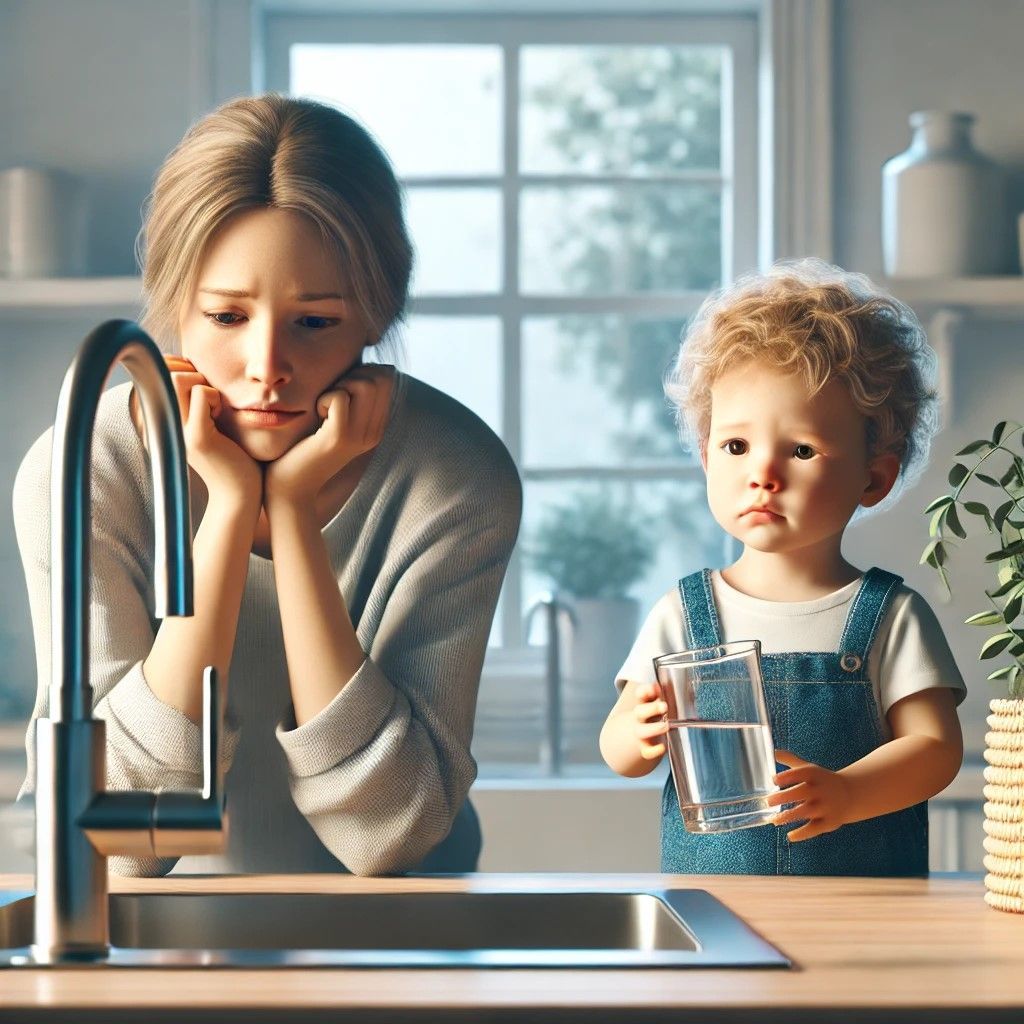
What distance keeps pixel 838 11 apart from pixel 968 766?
154cm

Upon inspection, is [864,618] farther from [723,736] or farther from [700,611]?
[723,736]

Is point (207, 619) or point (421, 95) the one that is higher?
point (421, 95)

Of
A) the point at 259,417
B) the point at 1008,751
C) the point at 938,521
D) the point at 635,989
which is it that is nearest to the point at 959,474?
the point at 938,521

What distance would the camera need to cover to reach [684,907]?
0.93 meters

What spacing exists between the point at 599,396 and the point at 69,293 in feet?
3.77

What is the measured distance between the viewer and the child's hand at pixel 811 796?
1.03 meters

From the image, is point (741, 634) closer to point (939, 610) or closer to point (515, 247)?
point (939, 610)

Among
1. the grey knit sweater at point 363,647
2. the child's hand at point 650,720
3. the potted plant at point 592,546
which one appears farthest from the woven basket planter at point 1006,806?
the potted plant at point 592,546

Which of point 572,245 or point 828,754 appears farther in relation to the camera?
point 572,245

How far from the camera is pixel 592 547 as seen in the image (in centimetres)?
308

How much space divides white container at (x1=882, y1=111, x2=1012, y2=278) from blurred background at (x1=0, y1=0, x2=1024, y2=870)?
14 millimetres

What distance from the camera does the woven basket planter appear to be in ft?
2.99

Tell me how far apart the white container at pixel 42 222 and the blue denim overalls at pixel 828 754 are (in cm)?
197

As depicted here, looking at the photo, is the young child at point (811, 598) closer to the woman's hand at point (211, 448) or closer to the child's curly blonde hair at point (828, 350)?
the child's curly blonde hair at point (828, 350)
